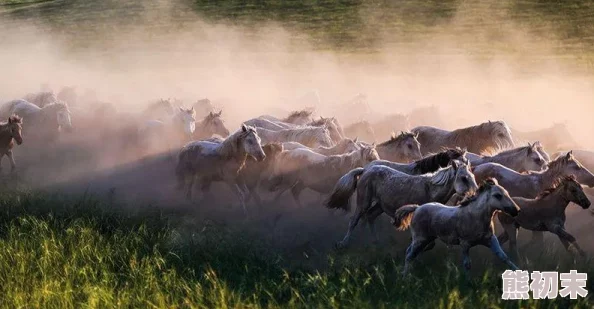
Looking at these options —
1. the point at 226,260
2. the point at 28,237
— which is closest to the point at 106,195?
the point at 28,237

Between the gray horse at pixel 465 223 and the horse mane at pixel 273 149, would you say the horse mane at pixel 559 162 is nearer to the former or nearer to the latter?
the gray horse at pixel 465 223

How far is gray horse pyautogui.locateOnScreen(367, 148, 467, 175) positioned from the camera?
12523 mm

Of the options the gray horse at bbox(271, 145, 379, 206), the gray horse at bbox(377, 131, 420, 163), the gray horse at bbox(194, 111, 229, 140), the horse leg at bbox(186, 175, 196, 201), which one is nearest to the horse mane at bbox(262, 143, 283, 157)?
the gray horse at bbox(271, 145, 379, 206)

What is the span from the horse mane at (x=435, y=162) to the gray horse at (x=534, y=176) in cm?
69

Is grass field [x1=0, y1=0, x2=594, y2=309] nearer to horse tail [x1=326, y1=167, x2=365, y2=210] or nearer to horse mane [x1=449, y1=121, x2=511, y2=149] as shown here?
horse tail [x1=326, y1=167, x2=365, y2=210]

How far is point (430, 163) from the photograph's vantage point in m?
12.8

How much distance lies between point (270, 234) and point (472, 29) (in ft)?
134

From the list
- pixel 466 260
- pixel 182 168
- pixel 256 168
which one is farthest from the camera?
pixel 182 168

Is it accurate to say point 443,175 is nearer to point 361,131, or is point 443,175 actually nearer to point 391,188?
point 391,188

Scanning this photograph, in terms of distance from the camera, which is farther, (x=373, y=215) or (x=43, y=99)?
(x=43, y=99)

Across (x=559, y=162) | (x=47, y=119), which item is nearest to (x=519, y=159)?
(x=559, y=162)

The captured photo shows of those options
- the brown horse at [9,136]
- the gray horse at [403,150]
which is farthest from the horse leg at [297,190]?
the brown horse at [9,136]

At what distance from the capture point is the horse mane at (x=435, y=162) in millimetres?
12648

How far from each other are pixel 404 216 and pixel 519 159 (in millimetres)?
3941
